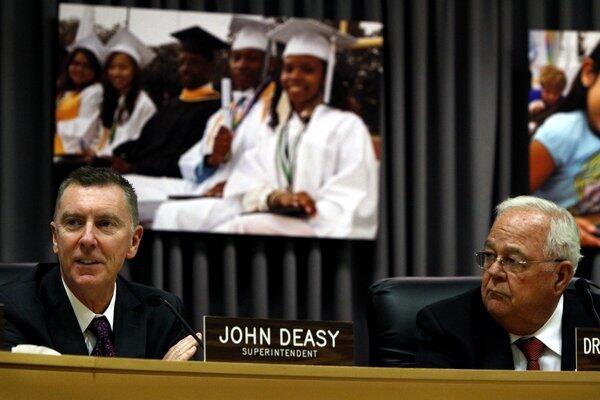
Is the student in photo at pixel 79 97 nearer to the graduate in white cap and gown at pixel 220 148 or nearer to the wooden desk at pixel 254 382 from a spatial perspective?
the graduate in white cap and gown at pixel 220 148

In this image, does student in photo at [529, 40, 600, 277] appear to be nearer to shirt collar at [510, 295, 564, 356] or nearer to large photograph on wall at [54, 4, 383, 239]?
large photograph on wall at [54, 4, 383, 239]

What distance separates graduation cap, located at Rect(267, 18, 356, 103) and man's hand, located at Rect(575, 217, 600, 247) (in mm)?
1153

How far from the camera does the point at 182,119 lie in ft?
13.9

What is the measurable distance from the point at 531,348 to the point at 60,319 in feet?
4.14

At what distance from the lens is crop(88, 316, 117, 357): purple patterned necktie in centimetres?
265

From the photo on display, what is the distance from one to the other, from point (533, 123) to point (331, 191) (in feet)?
2.97

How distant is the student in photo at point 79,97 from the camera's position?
412 cm

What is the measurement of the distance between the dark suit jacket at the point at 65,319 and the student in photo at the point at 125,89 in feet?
4.59

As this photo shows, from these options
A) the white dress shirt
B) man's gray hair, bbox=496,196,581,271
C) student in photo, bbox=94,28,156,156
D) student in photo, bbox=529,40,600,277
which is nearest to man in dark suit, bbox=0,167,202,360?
the white dress shirt

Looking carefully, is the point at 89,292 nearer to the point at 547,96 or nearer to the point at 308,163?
the point at 308,163

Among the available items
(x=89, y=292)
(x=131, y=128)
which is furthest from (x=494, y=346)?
(x=131, y=128)

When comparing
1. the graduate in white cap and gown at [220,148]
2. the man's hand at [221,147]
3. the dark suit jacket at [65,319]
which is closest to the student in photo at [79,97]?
the graduate in white cap and gown at [220,148]

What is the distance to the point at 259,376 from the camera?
6.31 ft

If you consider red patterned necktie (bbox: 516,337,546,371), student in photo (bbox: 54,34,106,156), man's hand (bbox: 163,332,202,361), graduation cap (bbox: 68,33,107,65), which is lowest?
red patterned necktie (bbox: 516,337,546,371)
